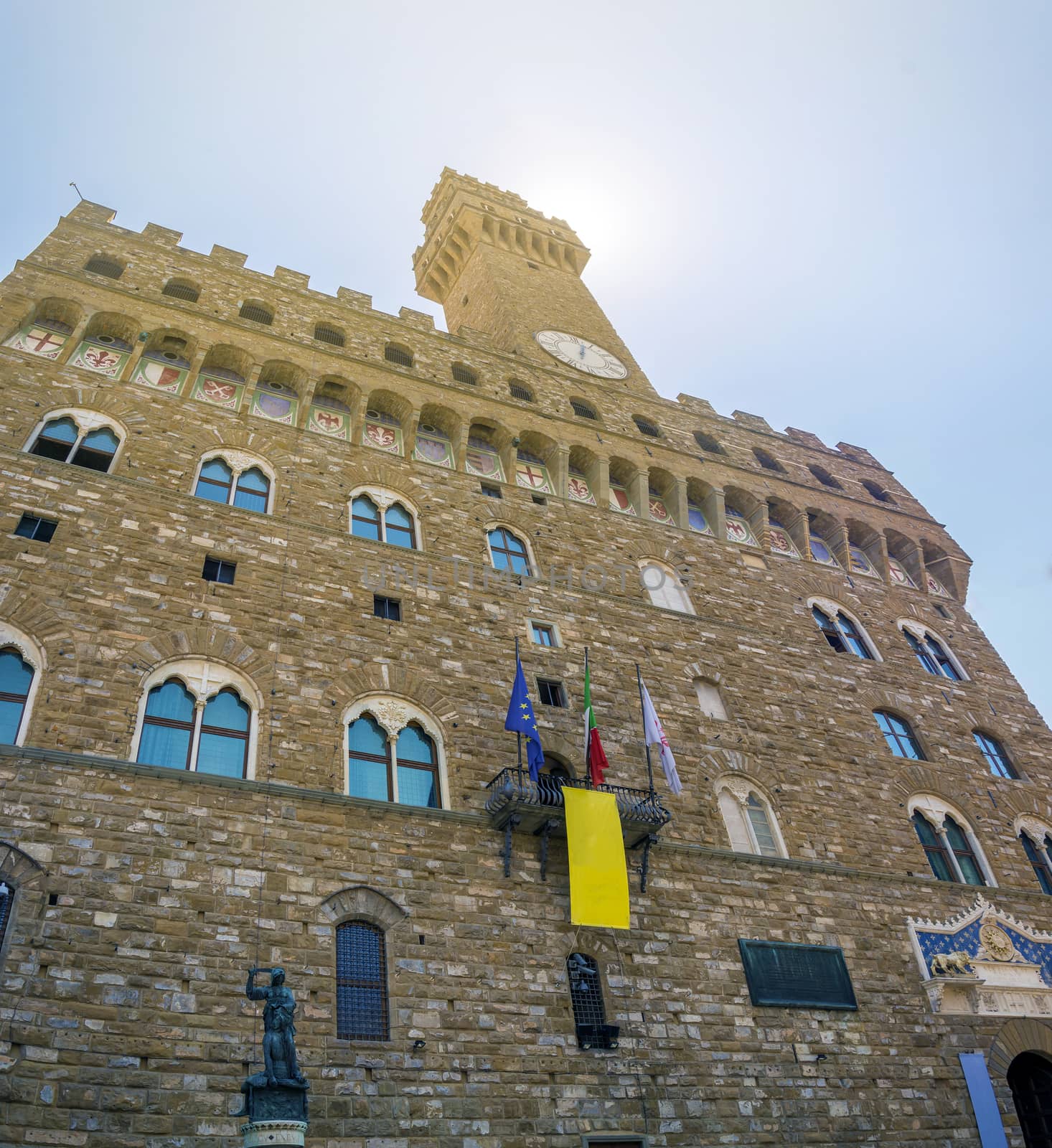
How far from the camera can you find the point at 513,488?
54.9 ft

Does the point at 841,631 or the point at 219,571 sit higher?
the point at 841,631

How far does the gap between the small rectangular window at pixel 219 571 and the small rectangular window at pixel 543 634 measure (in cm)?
430

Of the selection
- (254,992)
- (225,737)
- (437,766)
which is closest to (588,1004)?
(437,766)

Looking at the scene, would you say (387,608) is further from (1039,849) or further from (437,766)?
→ (1039,849)

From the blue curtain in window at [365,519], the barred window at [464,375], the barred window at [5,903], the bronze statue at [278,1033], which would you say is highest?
the barred window at [464,375]

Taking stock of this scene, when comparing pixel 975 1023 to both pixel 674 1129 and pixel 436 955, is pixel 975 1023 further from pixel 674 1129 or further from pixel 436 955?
pixel 436 955

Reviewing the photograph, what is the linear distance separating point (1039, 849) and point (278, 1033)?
44.3ft

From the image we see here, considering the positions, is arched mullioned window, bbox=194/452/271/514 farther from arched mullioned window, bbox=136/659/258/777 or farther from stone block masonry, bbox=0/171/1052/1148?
arched mullioned window, bbox=136/659/258/777

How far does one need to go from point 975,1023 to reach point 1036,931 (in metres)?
2.38

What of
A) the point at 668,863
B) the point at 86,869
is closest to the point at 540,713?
the point at 668,863

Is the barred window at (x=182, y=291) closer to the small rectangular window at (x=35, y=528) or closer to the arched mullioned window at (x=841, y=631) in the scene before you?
the small rectangular window at (x=35, y=528)

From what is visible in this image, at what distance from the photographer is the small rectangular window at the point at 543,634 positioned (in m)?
14.1

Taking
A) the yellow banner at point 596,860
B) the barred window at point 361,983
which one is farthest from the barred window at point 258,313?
the barred window at point 361,983

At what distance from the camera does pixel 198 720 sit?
10.7 meters
